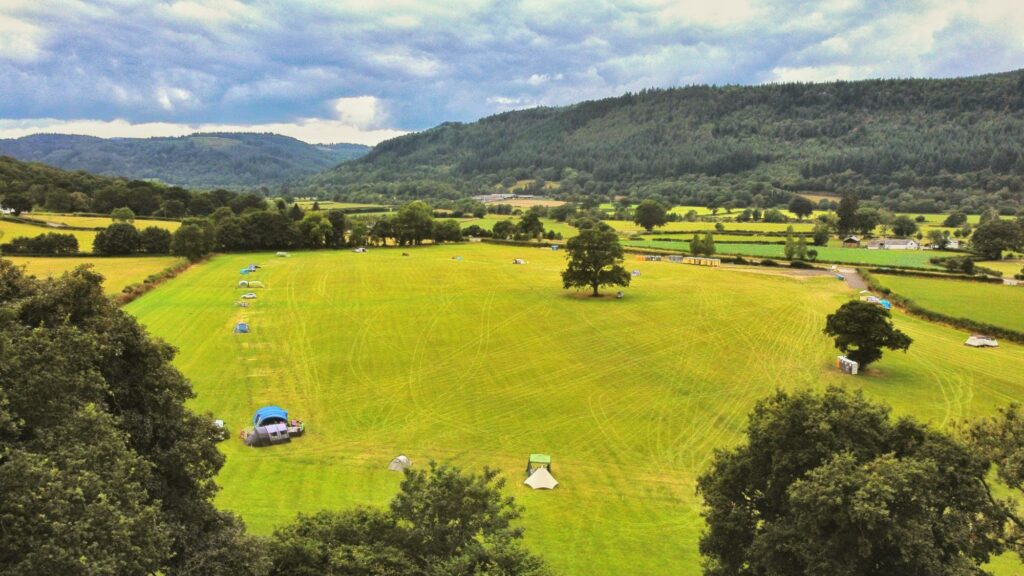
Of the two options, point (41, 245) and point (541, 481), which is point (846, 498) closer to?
point (541, 481)

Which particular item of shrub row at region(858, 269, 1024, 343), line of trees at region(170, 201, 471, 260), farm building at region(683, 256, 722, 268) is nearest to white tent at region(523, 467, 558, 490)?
shrub row at region(858, 269, 1024, 343)

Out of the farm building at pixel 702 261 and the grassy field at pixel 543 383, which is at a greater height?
the farm building at pixel 702 261

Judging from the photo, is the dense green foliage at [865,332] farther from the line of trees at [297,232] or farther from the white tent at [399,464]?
the line of trees at [297,232]

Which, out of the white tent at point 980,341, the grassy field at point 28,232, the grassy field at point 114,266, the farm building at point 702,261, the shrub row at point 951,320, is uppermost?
the grassy field at point 28,232

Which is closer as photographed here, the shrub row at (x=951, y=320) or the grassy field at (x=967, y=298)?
the shrub row at (x=951, y=320)

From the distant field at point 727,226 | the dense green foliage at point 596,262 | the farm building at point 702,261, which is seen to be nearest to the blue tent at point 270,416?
the dense green foliage at point 596,262

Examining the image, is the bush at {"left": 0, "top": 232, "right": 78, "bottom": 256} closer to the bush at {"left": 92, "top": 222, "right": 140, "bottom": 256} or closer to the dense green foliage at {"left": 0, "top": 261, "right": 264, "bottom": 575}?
the bush at {"left": 92, "top": 222, "right": 140, "bottom": 256}

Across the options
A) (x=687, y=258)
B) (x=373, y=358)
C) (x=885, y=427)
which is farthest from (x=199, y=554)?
(x=687, y=258)
